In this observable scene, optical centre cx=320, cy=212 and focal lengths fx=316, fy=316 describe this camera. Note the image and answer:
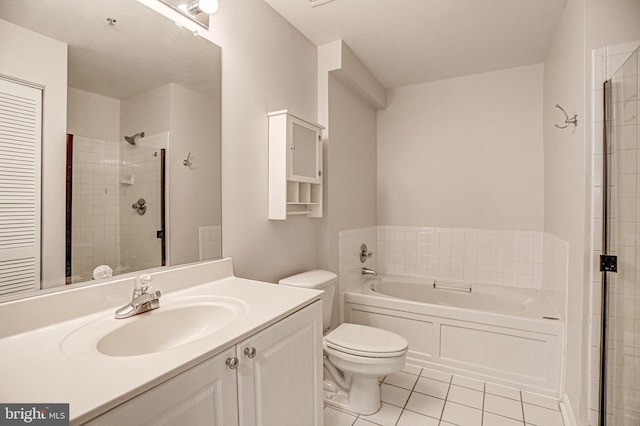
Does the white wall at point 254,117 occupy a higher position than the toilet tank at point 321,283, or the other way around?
the white wall at point 254,117

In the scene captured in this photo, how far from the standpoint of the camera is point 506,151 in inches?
115

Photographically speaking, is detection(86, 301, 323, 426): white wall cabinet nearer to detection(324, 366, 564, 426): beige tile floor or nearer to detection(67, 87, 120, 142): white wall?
detection(324, 366, 564, 426): beige tile floor

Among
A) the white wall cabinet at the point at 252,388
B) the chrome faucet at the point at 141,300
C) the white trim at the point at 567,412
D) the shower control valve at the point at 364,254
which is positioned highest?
the chrome faucet at the point at 141,300

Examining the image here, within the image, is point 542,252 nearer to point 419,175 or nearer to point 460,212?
point 460,212

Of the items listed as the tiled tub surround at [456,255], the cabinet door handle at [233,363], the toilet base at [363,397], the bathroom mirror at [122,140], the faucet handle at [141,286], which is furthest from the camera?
the tiled tub surround at [456,255]

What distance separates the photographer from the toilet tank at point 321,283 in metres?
1.98

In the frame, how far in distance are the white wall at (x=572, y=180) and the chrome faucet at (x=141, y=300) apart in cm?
193

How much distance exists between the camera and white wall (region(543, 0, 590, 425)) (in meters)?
1.57

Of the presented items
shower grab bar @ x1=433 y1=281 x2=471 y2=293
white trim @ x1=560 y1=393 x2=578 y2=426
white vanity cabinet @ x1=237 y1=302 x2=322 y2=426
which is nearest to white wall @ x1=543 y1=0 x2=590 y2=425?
white trim @ x1=560 y1=393 x2=578 y2=426

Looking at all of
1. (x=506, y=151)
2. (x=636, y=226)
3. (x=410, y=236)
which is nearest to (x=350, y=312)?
(x=410, y=236)

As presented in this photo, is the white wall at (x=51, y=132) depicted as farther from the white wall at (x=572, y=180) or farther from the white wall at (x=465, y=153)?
the white wall at (x=465, y=153)

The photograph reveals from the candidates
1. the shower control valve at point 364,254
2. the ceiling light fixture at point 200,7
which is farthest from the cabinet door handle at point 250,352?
the shower control valve at point 364,254

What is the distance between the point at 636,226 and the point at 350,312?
187cm

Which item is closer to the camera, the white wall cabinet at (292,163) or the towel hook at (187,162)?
the towel hook at (187,162)
